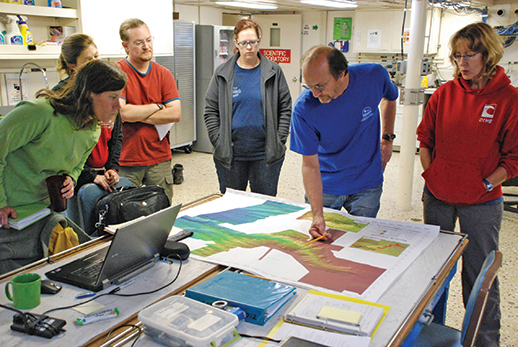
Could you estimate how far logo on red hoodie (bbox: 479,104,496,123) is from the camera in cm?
195

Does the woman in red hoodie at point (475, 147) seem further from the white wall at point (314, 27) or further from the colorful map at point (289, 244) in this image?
the white wall at point (314, 27)

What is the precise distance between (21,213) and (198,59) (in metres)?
4.81

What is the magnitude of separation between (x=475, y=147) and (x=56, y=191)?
1.74 meters

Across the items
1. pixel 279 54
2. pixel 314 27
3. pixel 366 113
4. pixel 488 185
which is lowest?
pixel 488 185

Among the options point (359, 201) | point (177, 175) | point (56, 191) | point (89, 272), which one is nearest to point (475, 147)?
point (359, 201)

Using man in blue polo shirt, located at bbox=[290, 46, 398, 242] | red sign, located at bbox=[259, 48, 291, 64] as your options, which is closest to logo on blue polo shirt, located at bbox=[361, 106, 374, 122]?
man in blue polo shirt, located at bbox=[290, 46, 398, 242]

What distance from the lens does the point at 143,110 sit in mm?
2754

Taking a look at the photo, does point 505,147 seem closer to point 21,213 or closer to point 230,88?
point 230,88

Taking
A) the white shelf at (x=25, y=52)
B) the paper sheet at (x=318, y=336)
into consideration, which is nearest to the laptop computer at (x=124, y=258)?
the paper sheet at (x=318, y=336)

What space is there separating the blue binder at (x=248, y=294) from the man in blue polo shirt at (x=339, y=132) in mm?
509

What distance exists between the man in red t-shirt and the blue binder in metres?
1.56

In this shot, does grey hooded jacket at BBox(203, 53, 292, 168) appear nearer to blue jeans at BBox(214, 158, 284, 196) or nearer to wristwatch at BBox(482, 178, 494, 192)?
blue jeans at BBox(214, 158, 284, 196)

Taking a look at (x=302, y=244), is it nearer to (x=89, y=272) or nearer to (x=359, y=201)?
(x=359, y=201)

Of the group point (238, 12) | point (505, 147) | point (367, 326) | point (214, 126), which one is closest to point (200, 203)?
point (214, 126)
